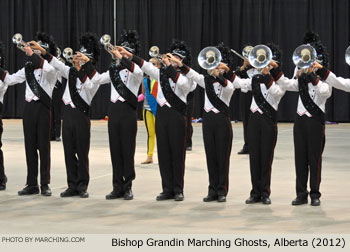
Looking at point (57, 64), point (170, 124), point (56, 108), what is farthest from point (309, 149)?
point (56, 108)

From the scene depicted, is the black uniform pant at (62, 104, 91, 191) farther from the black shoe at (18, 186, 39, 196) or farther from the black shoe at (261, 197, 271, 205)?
the black shoe at (261, 197, 271, 205)

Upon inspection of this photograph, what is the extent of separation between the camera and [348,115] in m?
18.9

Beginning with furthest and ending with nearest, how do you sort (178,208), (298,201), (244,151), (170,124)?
(244,151) → (170,124) → (298,201) → (178,208)

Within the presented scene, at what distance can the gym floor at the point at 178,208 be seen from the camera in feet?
23.4

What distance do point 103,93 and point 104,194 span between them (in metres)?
11.4

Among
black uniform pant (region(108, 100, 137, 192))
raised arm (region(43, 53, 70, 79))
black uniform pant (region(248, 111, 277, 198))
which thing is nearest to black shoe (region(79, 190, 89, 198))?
black uniform pant (region(108, 100, 137, 192))

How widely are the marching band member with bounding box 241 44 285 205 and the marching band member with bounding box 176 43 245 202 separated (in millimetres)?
273

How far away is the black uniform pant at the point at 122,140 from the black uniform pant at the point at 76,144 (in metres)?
0.31

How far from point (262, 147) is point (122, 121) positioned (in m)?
1.52

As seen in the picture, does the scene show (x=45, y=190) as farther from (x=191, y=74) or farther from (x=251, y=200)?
(x=251, y=200)

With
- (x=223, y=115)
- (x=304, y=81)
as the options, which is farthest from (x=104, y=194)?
(x=304, y=81)

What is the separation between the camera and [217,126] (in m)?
8.43

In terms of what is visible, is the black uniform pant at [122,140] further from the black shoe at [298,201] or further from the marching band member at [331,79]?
the marching band member at [331,79]

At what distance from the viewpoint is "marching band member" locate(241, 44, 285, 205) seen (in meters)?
8.27
